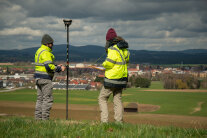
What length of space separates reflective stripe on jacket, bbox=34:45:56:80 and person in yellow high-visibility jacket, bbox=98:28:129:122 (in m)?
1.82

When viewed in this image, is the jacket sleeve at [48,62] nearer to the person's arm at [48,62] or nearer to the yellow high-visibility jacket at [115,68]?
the person's arm at [48,62]

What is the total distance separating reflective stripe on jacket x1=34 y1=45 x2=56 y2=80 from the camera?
8.96 meters

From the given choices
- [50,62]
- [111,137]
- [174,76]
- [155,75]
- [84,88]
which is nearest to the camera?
[111,137]

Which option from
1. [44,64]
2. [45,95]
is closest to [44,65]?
[44,64]

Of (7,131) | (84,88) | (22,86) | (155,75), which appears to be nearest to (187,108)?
(84,88)

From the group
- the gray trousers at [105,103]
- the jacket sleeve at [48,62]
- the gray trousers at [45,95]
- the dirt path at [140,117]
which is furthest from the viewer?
the dirt path at [140,117]

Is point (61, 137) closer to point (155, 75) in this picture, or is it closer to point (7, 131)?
point (7, 131)

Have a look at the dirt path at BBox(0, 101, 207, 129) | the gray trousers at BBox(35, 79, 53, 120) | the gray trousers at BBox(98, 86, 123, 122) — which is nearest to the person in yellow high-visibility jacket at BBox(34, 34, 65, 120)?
the gray trousers at BBox(35, 79, 53, 120)

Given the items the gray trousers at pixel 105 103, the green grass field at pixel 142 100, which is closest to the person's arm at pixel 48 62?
the gray trousers at pixel 105 103

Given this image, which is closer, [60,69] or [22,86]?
[60,69]

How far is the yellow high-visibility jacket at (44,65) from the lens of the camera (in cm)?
896

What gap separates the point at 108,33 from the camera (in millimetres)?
8406

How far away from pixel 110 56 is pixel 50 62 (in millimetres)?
1973

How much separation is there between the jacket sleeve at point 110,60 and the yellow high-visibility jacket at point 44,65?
1838 mm
